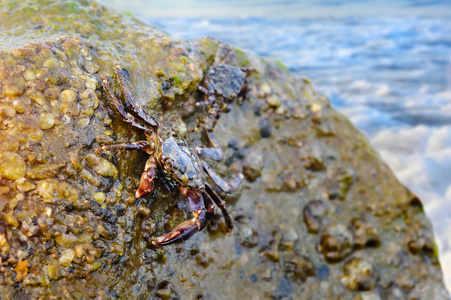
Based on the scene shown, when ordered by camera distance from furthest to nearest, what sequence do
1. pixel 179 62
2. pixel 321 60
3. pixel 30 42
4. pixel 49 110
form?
1. pixel 321 60
2. pixel 179 62
3. pixel 30 42
4. pixel 49 110

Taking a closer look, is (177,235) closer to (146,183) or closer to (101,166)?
(146,183)

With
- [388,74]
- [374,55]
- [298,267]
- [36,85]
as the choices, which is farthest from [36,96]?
[374,55]

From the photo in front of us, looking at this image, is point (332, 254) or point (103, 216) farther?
point (332, 254)

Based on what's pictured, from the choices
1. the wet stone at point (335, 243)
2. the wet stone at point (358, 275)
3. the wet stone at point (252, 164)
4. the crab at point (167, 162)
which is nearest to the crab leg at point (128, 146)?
the crab at point (167, 162)

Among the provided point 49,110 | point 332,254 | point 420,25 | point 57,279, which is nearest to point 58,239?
point 57,279

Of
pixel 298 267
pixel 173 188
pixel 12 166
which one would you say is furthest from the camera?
pixel 298 267

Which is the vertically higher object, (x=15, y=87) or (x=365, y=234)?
(x=15, y=87)

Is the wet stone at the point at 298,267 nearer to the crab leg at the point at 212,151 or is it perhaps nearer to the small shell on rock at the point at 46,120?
the crab leg at the point at 212,151

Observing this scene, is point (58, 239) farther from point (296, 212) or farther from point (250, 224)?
point (296, 212)
